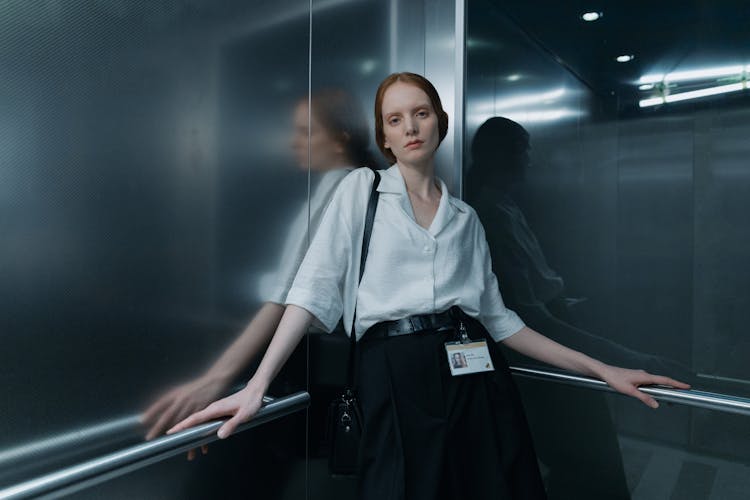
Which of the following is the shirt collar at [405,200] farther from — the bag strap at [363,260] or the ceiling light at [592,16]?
the ceiling light at [592,16]

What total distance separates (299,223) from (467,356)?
0.67 meters

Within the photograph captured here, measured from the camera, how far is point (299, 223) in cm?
175

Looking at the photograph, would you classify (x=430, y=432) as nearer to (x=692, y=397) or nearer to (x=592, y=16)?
(x=692, y=397)

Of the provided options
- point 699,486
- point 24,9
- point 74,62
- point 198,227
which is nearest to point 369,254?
point 198,227

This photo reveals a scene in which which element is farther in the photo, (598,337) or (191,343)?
(598,337)

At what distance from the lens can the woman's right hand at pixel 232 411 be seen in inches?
50.2

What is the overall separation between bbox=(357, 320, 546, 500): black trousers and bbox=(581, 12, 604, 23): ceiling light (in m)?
1.28

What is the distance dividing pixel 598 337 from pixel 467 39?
4.40 ft

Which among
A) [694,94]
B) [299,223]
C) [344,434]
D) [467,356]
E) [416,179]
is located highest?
[694,94]

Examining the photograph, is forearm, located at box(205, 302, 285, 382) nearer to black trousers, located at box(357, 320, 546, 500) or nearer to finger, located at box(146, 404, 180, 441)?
finger, located at box(146, 404, 180, 441)

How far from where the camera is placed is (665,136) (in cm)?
190

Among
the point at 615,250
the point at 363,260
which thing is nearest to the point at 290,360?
the point at 363,260

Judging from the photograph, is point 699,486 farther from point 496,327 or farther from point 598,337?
point 496,327

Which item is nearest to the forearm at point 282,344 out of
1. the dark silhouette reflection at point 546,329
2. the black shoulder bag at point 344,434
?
the black shoulder bag at point 344,434
